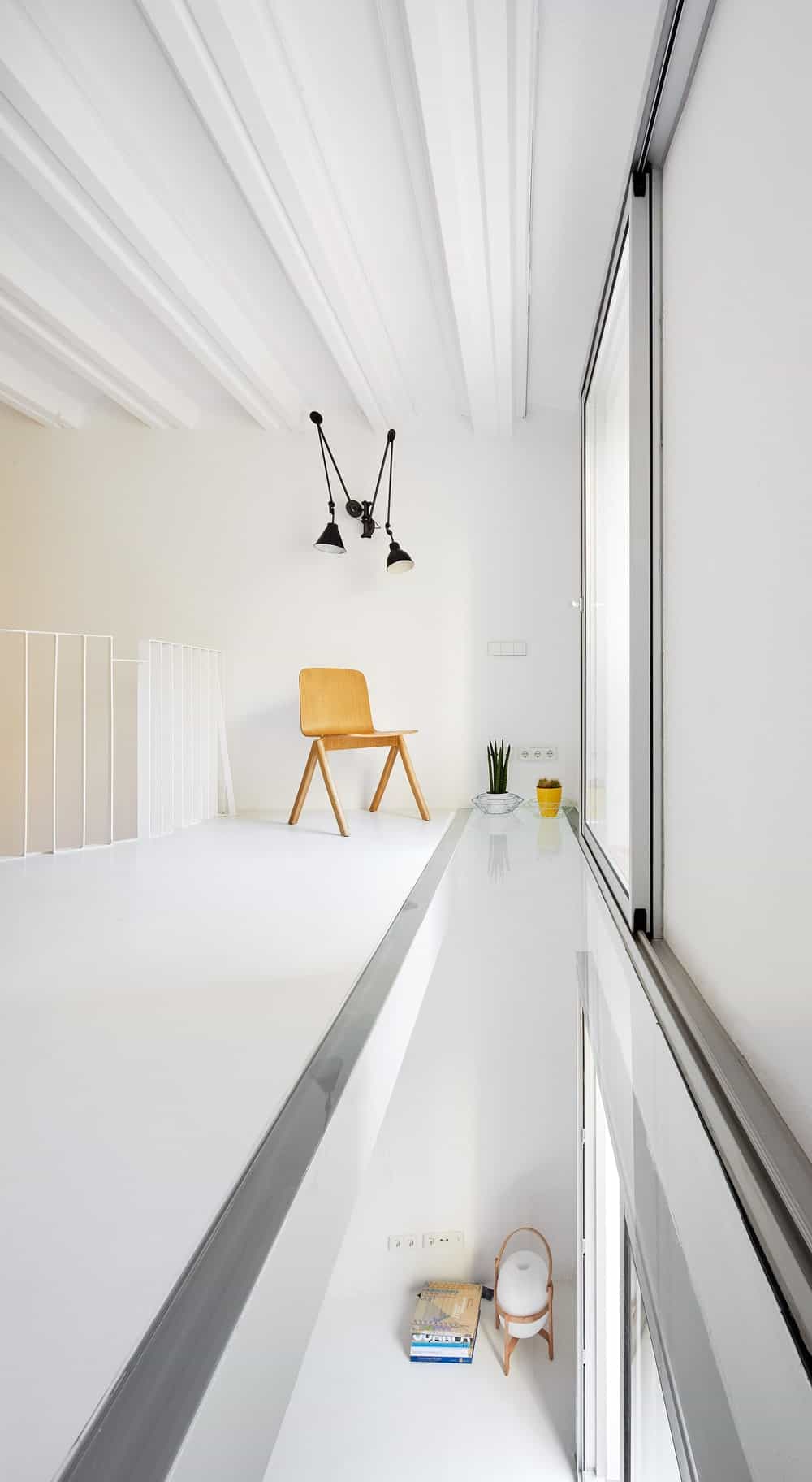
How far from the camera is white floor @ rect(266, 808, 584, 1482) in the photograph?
3588 millimetres

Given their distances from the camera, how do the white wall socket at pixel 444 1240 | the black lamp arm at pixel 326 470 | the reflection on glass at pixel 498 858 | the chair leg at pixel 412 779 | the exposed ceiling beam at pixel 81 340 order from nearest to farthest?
the reflection on glass at pixel 498 858
the exposed ceiling beam at pixel 81 340
the chair leg at pixel 412 779
the white wall socket at pixel 444 1240
the black lamp arm at pixel 326 470

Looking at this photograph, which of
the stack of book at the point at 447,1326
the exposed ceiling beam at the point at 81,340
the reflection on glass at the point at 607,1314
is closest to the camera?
the reflection on glass at the point at 607,1314

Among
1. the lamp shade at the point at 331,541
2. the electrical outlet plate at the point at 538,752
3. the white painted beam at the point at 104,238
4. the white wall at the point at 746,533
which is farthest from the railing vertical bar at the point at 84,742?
the white wall at the point at 746,533

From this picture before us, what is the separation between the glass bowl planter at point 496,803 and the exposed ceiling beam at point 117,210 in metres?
2.52

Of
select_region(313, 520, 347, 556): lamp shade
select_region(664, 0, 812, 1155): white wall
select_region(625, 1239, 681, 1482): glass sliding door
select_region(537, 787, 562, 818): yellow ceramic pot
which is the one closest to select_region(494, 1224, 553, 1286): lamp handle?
select_region(625, 1239, 681, 1482): glass sliding door

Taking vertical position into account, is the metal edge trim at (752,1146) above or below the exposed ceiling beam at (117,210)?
below

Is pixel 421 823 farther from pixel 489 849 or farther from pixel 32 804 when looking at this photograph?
pixel 32 804

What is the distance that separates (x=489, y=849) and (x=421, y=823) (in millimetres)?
921

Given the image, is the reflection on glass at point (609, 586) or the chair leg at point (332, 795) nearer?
the reflection on glass at point (609, 586)

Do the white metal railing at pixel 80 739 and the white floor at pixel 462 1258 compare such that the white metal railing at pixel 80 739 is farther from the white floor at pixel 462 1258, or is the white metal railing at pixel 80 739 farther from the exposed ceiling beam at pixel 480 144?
the exposed ceiling beam at pixel 480 144

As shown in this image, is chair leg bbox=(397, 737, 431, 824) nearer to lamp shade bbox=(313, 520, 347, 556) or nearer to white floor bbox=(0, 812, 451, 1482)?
lamp shade bbox=(313, 520, 347, 556)

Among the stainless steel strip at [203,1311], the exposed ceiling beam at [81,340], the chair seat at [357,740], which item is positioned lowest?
the stainless steel strip at [203,1311]

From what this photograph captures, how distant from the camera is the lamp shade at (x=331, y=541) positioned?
4.38 meters

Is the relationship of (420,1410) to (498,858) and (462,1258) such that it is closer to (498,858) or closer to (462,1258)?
(462,1258)
